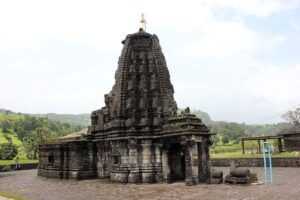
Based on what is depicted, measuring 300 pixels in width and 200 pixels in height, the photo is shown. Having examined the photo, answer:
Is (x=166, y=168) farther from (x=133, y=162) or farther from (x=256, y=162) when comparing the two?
(x=256, y=162)

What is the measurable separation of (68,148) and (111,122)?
5.27 m

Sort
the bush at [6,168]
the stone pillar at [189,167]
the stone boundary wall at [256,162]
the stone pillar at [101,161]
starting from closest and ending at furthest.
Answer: the stone pillar at [189,167] < the stone pillar at [101,161] < the stone boundary wall at [256,162] < the bush at [6,168]

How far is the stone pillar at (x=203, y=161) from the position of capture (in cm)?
2034

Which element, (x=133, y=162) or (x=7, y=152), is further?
(x=7, y=152)

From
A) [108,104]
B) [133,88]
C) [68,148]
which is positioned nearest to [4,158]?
[68,148]

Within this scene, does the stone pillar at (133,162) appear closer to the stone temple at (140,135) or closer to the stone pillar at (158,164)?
the stone temple at (140,135)

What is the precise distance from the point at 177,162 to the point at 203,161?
2.33 meters

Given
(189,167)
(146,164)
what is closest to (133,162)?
(146,164)

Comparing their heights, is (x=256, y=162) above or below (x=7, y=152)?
below

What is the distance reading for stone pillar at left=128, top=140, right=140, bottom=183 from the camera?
21.0 metres

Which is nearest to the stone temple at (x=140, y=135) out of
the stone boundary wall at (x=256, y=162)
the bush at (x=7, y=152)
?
the stone boundary wall at (x=256, y=162)

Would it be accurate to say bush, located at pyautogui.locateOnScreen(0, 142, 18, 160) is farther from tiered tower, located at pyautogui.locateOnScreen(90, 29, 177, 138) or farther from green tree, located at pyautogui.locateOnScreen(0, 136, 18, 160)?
tiered tower, located at pyautogui.locateOnScreen(90, 29, 177, 138)

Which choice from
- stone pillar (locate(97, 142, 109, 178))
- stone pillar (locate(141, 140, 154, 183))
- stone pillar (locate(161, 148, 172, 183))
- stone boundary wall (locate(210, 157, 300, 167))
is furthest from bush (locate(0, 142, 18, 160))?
stone pillar (locate(161, 148, 172, 183))

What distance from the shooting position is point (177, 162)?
22328 millimetres
